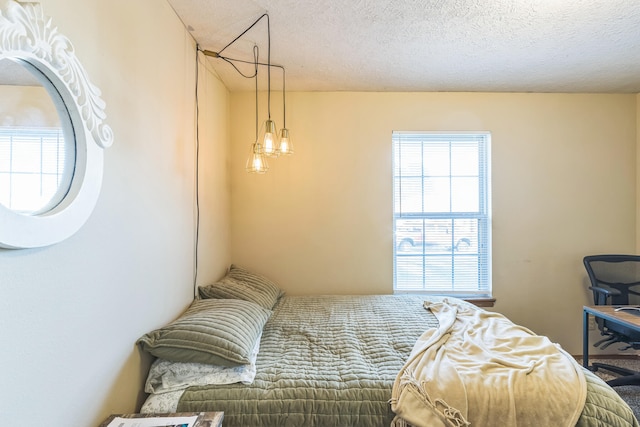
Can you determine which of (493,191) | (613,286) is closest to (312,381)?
(493,191)

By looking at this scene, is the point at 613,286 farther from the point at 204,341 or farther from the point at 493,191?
the point at 204,341

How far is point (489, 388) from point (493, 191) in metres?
2.05

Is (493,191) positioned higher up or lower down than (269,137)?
lower down

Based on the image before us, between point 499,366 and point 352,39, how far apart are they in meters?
2.06

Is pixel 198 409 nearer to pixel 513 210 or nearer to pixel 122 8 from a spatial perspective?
pixel 122 8

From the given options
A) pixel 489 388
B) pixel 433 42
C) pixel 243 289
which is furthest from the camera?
pixel 243 289

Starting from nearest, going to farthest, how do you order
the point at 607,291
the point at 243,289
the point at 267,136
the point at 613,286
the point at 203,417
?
the point at 203,417
the point at 267,136
the point at 243,289
the point at 607,291
the point at 613,286

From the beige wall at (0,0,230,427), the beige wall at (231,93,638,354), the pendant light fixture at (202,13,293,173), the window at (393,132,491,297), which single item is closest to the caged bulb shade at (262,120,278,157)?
the pendant light fixture at (202,13,293,173)

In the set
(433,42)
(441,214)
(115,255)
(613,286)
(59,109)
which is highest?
(433,42)

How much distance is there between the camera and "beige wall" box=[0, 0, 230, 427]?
0.82m

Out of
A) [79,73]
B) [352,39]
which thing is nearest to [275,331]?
[79,73]

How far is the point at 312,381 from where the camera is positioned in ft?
4.33

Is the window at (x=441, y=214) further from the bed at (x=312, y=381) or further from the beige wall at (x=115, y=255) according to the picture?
the beige wall at (x=115, y=255)

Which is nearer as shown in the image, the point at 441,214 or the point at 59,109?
the point at 59,109
